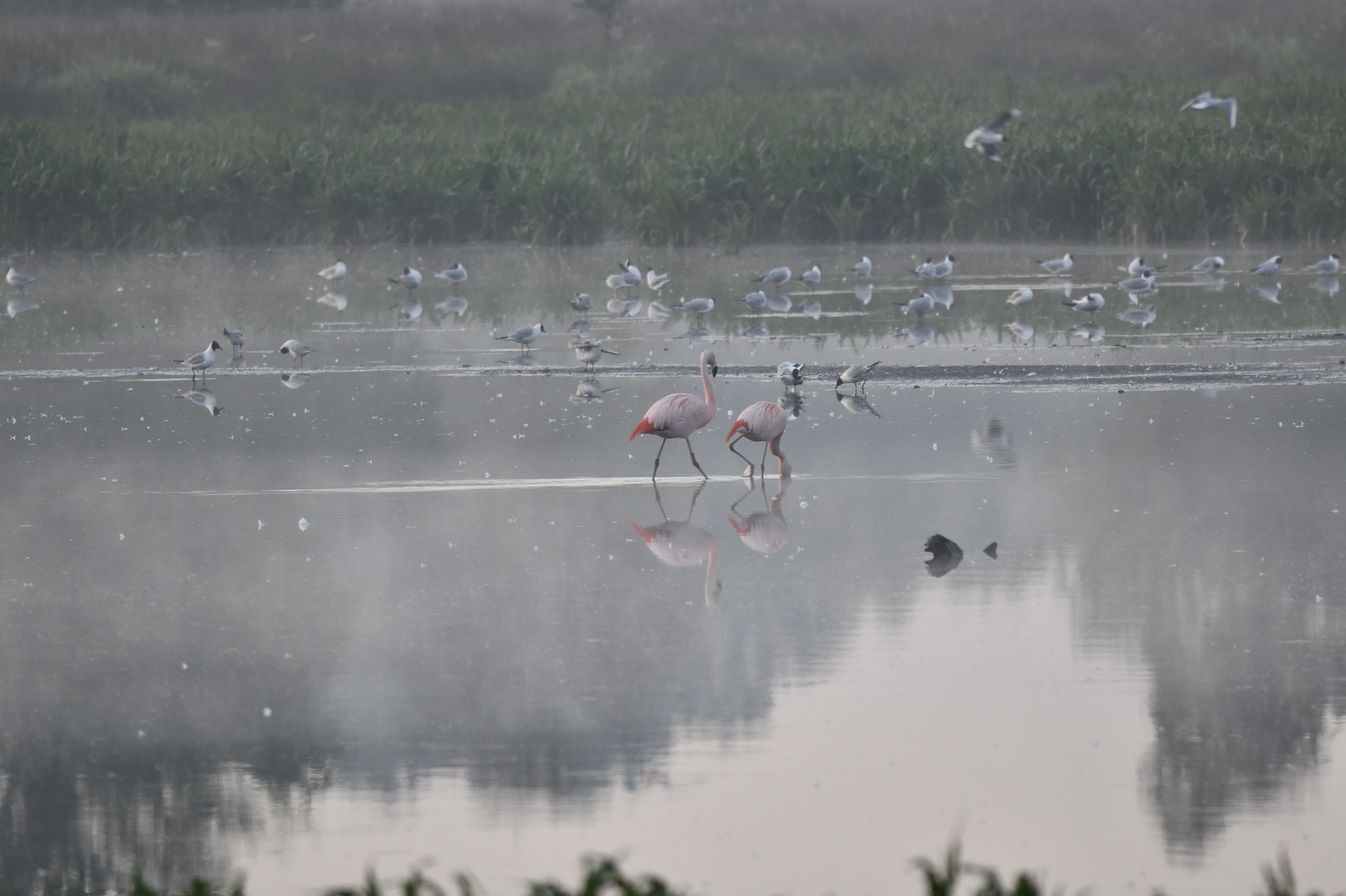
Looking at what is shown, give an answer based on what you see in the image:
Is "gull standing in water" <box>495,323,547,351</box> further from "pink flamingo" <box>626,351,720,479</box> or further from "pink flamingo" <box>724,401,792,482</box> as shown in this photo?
"pink flamingo" <box>724,401,792,482</box>

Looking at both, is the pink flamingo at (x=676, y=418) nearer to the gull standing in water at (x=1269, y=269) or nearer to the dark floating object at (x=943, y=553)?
the dark floating object at (x=943, y=553)

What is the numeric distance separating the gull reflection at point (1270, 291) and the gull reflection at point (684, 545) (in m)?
11.7

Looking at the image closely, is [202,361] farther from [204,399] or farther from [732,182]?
[732,182]

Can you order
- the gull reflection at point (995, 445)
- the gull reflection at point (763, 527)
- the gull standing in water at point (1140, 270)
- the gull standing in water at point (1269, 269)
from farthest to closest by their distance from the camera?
1. the gull standing in water at point (1269, 269)
2. the gull standing in water at point (1140, 270)
3. the gull reflection at point (995, 445)
4. the gull reflection at point (763, 527)

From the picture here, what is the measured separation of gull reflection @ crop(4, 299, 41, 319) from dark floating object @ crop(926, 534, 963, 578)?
15.0 meters

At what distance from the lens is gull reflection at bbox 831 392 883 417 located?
12805 millimetres

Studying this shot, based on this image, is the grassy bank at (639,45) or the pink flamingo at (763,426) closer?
the pink flamingo at (763,426)

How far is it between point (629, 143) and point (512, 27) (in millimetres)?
29804

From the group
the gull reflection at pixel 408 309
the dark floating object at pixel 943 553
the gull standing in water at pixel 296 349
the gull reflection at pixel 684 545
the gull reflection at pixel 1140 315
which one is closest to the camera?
the dark floating object at pixel 943 553

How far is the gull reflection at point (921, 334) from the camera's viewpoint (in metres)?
16.9

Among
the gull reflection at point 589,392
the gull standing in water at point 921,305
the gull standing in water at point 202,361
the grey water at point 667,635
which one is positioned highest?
the gull standing in water at point 921,305

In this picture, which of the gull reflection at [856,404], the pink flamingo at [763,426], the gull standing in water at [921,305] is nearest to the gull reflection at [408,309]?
the gull standing in water at [921,305]

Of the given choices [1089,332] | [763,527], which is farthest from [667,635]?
[1089,332]

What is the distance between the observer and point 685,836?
492cm
